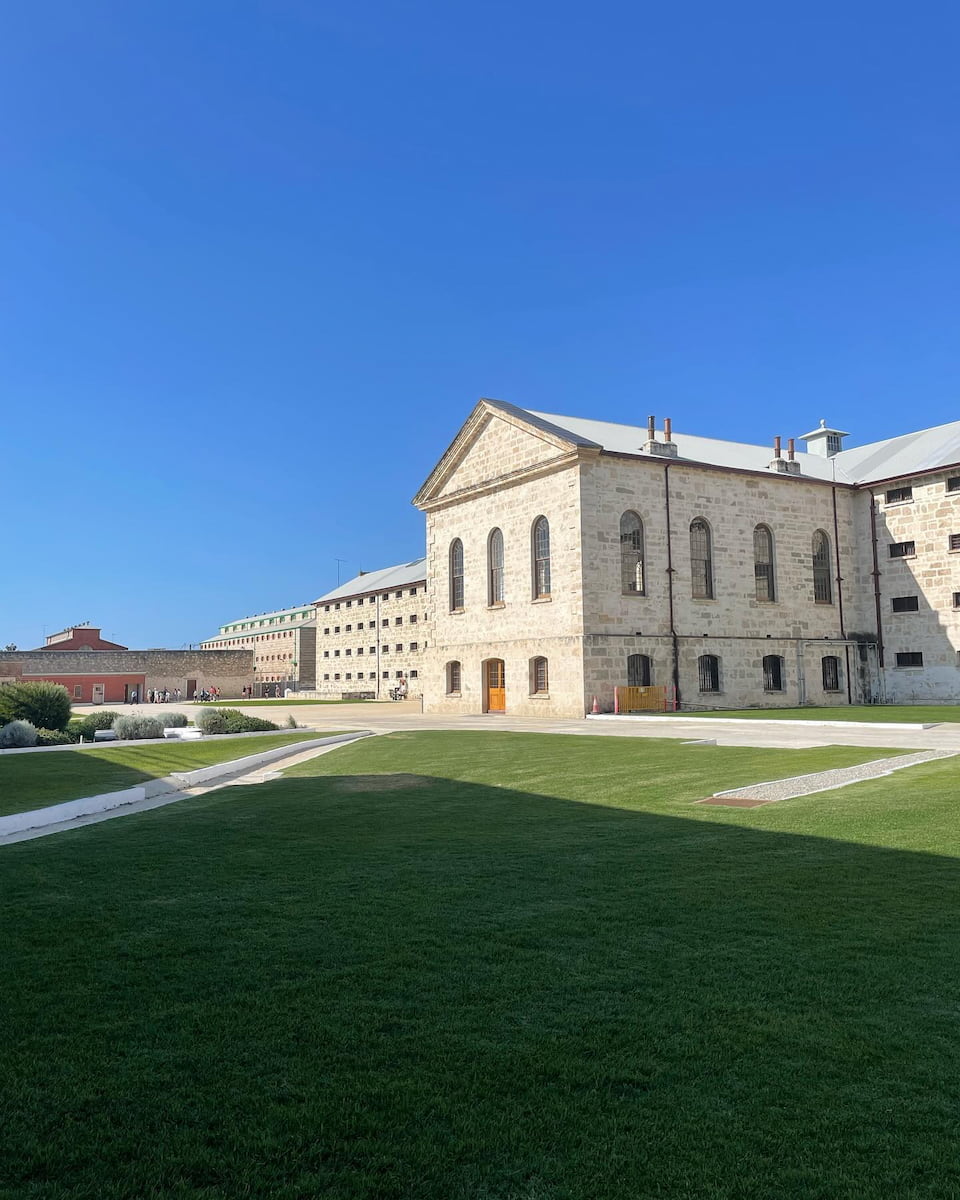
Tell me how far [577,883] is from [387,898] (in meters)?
1.29

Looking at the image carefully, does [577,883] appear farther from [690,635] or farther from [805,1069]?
[690,635]

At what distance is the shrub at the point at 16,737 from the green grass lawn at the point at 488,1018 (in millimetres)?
13819

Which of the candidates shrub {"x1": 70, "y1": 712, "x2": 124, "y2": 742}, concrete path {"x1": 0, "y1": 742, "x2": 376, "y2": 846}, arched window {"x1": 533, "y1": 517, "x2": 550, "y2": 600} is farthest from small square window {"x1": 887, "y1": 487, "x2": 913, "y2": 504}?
shrub {"x1": 70, "y1": 712, "x2": 124, "y2": 742}

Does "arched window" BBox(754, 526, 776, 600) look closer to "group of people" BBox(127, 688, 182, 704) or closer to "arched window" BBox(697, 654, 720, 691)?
"arched window" BBox(697, 654, 720, 691)

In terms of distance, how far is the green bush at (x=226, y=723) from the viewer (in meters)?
24.2

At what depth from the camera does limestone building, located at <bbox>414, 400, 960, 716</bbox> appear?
1303 inches

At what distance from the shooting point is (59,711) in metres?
24.1

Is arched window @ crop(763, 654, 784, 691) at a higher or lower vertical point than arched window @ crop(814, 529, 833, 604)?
lower

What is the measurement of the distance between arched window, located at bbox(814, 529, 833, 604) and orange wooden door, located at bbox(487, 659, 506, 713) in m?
13.4

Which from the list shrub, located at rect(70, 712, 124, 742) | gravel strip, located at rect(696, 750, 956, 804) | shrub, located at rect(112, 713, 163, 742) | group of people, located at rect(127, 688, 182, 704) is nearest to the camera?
gravel strip, located at rect(696, 750, 956, 804)

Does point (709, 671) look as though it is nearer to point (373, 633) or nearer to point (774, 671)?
point (774, 671)

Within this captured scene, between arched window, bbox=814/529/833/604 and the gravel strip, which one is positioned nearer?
the gravel strip

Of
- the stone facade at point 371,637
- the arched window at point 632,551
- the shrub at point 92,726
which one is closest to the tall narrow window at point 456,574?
the arched window at point 632,551

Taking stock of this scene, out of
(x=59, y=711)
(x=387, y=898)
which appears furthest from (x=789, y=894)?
(x=59, y=711)
